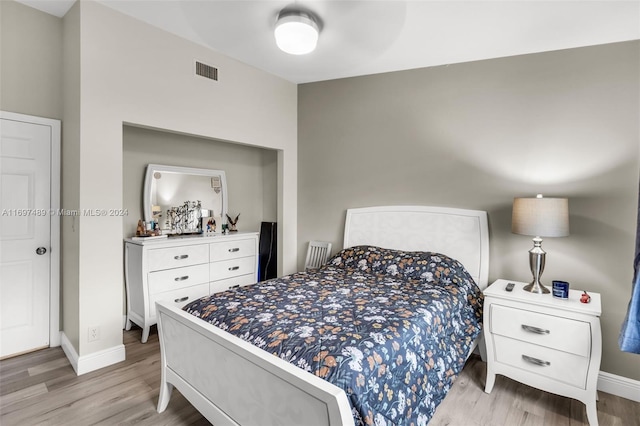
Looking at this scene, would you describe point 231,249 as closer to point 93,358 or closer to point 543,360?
point 93,358

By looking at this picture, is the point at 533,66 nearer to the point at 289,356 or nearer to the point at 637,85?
the point at 637,85

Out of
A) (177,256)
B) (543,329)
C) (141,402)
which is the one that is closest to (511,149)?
(543,329)

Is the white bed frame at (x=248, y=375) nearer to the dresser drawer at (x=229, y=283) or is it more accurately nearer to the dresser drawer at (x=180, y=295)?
the dresser drawer at (x=180, y=295)

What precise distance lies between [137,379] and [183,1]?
282 cm

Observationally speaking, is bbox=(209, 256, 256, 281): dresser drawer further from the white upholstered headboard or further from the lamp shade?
the lamp shade

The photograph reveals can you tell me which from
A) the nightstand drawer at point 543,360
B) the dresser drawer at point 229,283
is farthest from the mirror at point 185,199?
the nightstand drawer at point 543,360

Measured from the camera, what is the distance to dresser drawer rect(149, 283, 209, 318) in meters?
2.95

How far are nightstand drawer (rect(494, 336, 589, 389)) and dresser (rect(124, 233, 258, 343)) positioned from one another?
8.57 ft

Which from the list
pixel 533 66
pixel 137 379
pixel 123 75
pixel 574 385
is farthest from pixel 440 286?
pixel 123 75

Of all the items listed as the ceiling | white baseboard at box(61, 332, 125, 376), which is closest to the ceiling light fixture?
the ceiling

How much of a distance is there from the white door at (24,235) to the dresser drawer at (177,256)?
0.89 meters

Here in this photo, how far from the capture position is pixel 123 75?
2.62 m

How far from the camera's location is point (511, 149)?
9.02 ft

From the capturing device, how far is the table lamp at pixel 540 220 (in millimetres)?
2193
